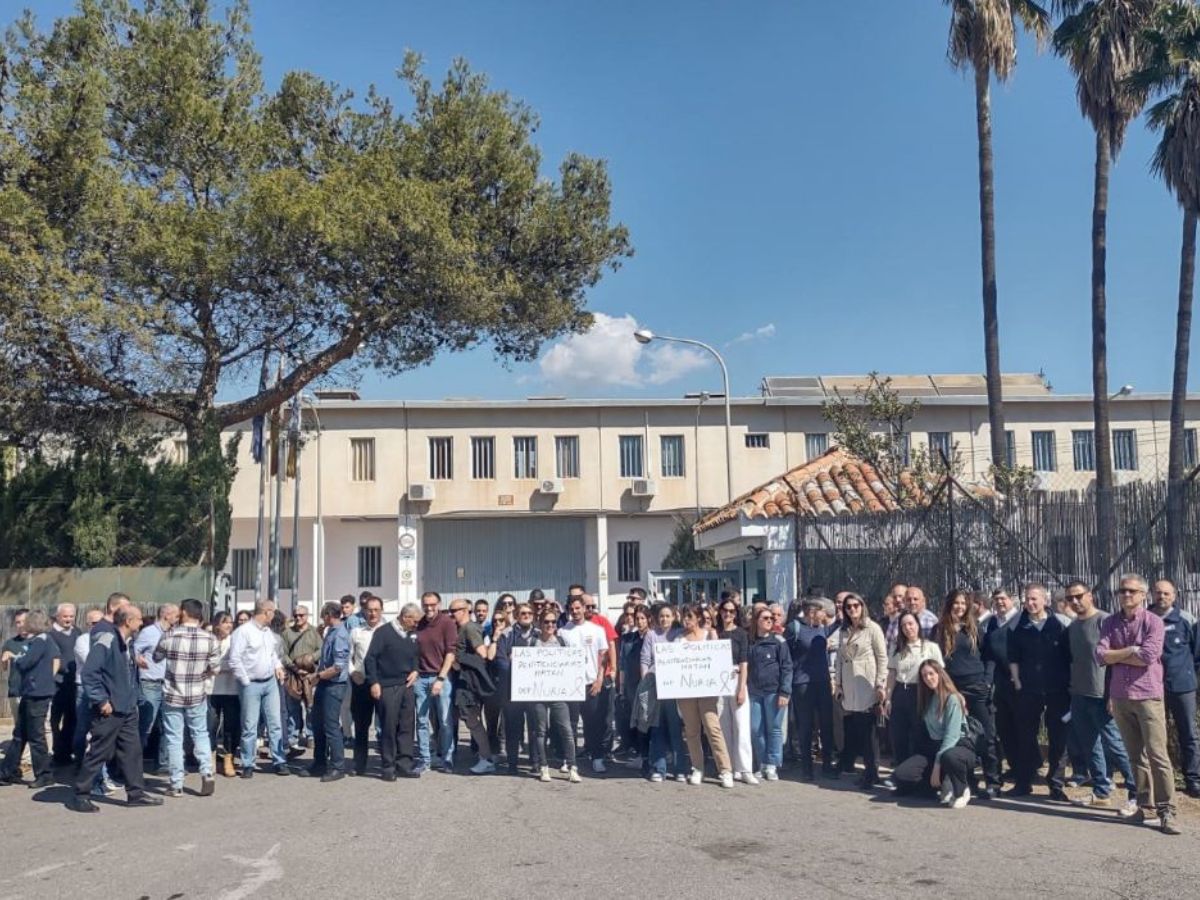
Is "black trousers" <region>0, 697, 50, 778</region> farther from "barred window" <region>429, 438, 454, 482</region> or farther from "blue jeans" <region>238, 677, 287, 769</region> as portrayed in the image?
"barred window" <region>429, 438, 454, 482</region>

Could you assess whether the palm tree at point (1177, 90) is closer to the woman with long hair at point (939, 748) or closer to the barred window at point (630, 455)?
the woman with long hair at point (939, 748)

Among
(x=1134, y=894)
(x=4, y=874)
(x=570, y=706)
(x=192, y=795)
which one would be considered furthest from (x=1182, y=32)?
(x=4, y=874)

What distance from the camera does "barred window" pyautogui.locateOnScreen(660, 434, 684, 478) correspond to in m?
41.8

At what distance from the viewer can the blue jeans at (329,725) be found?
40.5 ft

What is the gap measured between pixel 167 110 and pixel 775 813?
1611 cm

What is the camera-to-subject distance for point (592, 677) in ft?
41.3

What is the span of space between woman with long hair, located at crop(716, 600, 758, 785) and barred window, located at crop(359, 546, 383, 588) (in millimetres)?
31129

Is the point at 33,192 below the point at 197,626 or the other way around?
the other way around

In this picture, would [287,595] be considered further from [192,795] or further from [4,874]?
[4,874]

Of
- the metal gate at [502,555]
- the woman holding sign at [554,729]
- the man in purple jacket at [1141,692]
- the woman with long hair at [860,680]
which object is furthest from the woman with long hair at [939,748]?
the metal gate at [502,555]

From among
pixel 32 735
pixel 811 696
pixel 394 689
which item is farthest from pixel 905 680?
pixel 32 735

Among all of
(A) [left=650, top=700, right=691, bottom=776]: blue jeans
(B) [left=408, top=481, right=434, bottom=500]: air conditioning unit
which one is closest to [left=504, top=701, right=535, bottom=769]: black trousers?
Answer: (A) [left=650, top=700, right=691, bottom=776]: blue jeans

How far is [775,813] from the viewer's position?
9.98m

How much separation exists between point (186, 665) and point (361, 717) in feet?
6.67
